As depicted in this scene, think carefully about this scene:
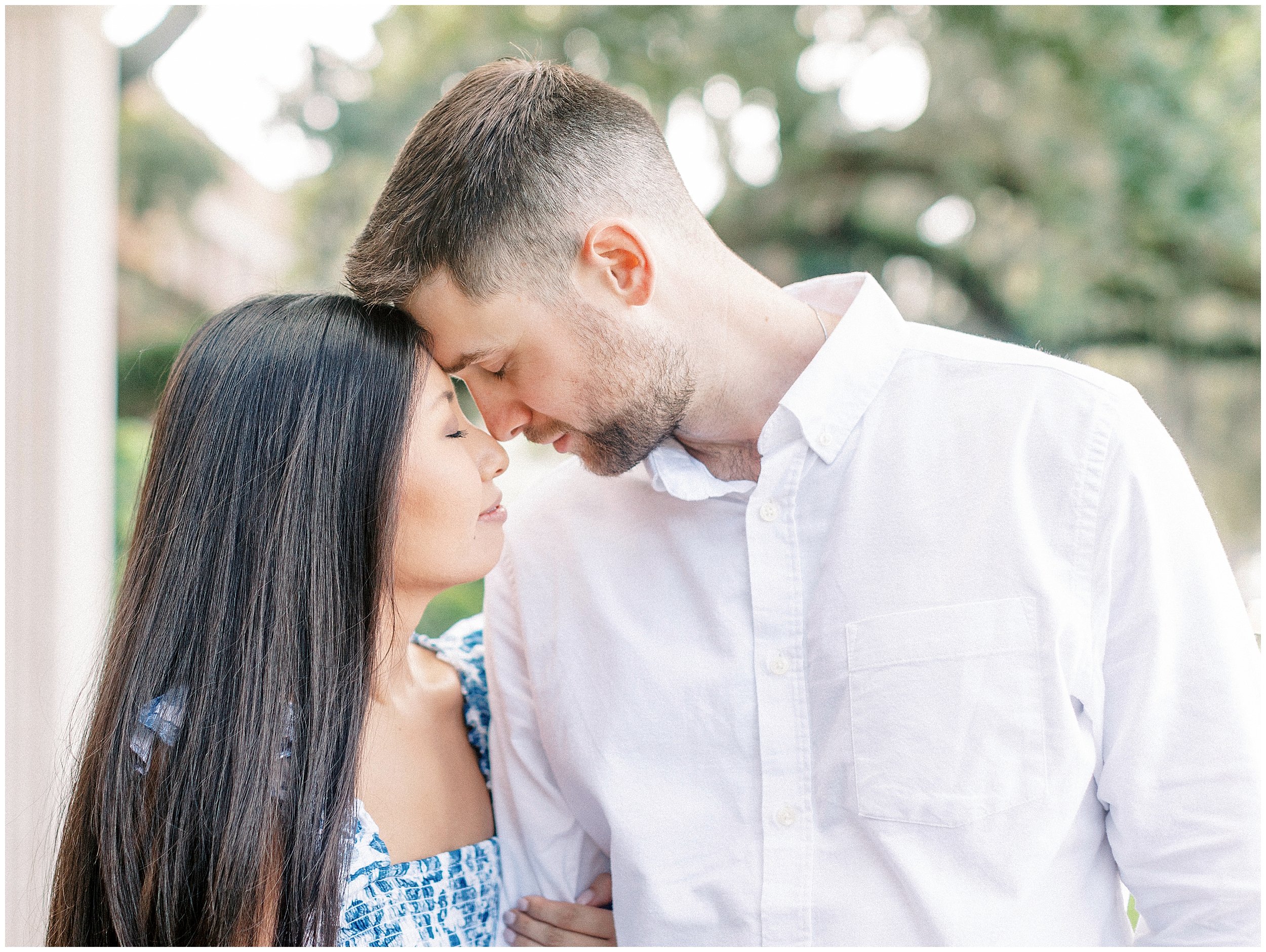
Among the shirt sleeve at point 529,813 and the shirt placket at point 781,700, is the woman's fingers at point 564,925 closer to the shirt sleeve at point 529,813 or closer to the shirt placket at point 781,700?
the shirt sleeve at point 529,813

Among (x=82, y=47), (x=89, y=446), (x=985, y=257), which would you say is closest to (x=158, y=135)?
(x=82, y=47)

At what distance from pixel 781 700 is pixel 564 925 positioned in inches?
19.8

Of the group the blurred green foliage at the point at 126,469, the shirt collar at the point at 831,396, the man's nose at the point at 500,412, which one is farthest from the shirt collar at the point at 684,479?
the blurred green foliage at the point at 126,469

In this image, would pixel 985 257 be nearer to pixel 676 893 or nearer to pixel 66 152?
pixel 66 152

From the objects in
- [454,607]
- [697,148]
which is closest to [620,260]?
[454,607]

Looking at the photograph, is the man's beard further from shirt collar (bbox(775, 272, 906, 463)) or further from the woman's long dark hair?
the woman's long dark hair

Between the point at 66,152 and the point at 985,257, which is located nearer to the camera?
the point at 66,152

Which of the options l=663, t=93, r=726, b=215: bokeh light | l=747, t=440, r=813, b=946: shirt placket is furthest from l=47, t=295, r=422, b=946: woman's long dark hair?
l=663, t=93, r=726, b=215: bokeh light

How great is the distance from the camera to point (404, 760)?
1484 millimetres

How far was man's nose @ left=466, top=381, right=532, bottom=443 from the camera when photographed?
1.48 m

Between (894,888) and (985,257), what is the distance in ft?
14.7

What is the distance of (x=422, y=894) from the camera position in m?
1.39

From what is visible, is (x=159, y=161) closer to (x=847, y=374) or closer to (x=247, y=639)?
(x=247, y=639)

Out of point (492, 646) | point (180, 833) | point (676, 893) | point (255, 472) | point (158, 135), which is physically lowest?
point (676, 893)
